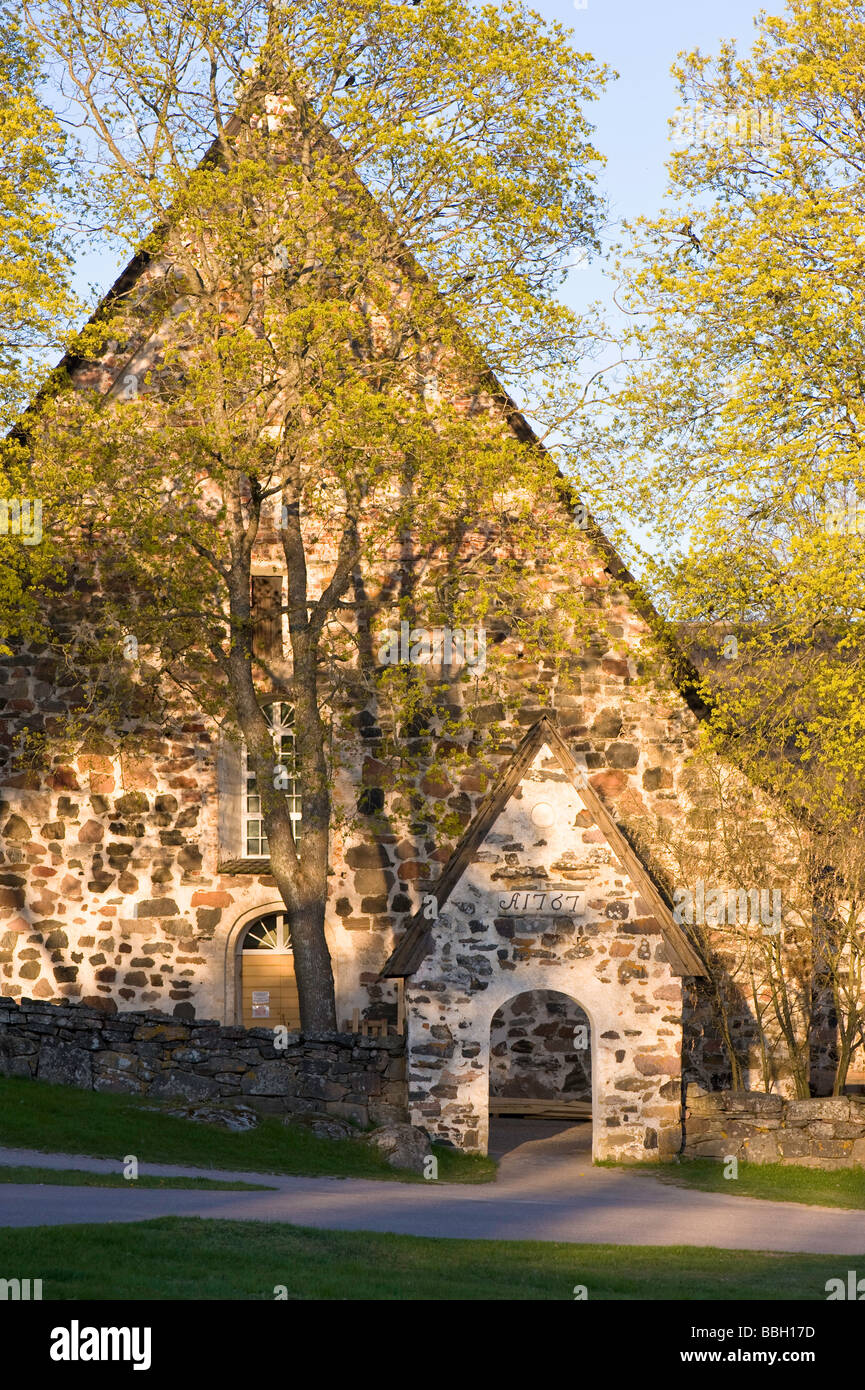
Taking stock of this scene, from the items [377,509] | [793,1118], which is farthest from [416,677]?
[793,1118]

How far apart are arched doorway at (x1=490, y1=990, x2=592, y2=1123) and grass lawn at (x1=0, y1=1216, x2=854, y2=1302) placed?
10025mm

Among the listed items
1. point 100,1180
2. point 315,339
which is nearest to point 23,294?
point 315,339

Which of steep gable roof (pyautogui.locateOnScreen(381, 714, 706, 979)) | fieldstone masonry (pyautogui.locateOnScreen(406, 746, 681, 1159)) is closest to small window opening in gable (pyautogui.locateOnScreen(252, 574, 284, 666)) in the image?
steep gable roof (pyautogui.locateOnScreen(381, 714, 706, 979))

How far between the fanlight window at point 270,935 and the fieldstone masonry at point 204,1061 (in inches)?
167

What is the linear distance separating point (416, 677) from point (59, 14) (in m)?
9.65

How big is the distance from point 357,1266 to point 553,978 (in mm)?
8388

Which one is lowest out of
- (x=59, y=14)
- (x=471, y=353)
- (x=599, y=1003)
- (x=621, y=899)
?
(x=599, y=1003)

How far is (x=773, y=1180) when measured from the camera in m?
18.6

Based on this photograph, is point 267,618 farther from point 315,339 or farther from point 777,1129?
point 777,1129

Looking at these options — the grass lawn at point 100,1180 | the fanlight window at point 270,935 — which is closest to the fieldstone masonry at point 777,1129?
the grass lawn at point 100,1180

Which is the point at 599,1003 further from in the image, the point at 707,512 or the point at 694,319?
the point at 694,319

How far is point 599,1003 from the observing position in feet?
64.4

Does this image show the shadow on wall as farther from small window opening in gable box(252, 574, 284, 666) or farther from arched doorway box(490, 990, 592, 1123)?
small window opening in gable box(252, 574, 284, 666)

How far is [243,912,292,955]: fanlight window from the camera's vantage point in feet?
78.5
